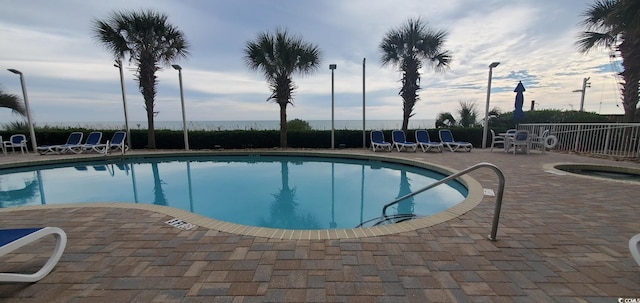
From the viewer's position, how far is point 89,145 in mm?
10039

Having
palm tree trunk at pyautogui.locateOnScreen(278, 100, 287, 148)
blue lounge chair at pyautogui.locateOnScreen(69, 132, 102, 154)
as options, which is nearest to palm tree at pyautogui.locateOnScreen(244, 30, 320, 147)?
palm tree trunk at pyautogui.locateOnScreen(278, 100, 287, 148)

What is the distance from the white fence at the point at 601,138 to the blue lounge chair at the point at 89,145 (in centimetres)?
1884

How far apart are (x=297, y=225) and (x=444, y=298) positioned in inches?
109

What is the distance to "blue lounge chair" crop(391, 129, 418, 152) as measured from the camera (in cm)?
1063

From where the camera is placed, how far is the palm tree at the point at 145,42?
392 inches

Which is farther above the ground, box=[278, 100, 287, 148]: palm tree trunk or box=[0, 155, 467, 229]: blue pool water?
box=[278, 100, 287, 148]: palm tree trunk

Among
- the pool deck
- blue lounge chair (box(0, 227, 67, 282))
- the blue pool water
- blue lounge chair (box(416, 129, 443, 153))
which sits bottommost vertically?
the blue pool water

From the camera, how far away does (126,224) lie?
9.59ft

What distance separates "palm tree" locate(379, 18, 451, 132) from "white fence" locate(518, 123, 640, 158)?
5492 millimetres

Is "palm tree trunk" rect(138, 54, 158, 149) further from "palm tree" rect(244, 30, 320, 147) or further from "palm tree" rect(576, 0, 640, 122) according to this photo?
"palm tree" rect(576, 0, 640, 122)

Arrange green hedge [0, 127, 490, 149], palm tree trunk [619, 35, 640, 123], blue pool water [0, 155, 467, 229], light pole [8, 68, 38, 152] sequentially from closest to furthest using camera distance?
1. blue pool water [0, 155, 467, 229]
2. palm tree trunk [619, 35, 640, 123]
3. light pole [8, 68, 38, 152]
4. green hedge [0, 127, 490, 149]

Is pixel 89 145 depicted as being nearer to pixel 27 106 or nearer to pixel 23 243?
pixel 27 106

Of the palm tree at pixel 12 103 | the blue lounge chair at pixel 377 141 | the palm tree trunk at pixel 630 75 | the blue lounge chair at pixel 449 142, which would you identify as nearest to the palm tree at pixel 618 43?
the palm tree trunk at pixel 630 75

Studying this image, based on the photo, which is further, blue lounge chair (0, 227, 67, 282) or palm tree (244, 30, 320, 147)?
palm tree (244, 30, 320, 147)
